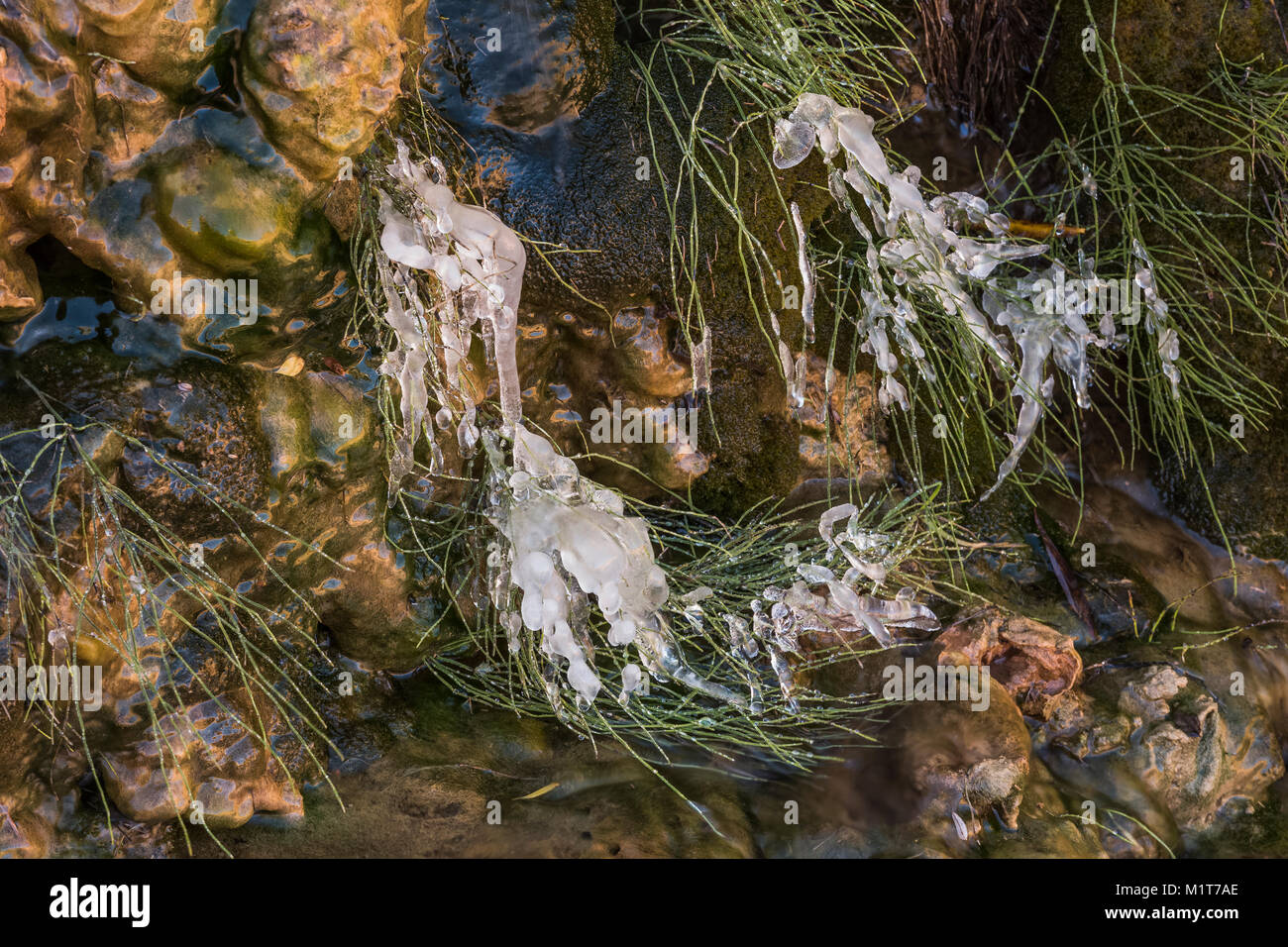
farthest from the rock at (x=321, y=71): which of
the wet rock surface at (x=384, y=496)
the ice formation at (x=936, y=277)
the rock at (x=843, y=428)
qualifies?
the rock at (x=843, y=428)

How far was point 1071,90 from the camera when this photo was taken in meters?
3.61

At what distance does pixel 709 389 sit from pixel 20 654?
2.19 metres

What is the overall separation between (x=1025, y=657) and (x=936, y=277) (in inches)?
55.9

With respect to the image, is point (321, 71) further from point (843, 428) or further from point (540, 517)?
point (843, 428)

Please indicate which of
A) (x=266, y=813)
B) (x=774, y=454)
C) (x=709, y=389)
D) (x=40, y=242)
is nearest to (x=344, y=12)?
(x=40, y=242)

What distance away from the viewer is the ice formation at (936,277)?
9.44 ft

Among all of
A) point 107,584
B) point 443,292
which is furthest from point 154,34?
point 107,584

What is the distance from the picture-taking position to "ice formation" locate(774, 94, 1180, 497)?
113 inches

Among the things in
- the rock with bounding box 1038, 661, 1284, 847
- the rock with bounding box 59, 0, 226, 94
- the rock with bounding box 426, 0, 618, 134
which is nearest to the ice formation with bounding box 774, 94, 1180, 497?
the rock with bounding box 426, 0, 618, 134

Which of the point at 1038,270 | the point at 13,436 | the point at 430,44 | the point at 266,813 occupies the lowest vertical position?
the point at 266,813

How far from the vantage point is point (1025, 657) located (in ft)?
11.2

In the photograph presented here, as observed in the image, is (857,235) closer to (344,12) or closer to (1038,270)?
(1038,270)

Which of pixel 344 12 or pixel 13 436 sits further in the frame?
pixel 13 436

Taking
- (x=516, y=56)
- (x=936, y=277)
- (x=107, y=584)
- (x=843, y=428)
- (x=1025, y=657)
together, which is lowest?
(x=1025, y=657)
